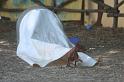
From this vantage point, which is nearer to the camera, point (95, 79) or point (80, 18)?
point (95, 79)

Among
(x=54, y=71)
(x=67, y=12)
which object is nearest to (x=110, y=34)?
(x=67, y=12)

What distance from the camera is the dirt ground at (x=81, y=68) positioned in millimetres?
9008

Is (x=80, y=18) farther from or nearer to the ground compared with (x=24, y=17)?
nearer to the ground

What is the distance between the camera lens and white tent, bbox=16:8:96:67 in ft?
33.0

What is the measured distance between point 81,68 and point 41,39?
113cm

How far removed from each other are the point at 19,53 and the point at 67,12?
18.5ft

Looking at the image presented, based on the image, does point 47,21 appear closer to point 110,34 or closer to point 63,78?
point 63,78

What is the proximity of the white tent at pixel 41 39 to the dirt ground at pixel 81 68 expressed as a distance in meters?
0.23

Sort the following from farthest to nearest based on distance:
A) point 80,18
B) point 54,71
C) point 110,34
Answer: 1. point 80,18
2. point 110,34
3. point 54,71

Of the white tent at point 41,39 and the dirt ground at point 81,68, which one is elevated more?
the white tent at point 41,39

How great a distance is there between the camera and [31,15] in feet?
35.6

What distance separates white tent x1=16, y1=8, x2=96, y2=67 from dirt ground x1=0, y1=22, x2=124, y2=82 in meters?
0.23

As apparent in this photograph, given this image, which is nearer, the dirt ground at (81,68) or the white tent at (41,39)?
the dirt ground at (81,68)

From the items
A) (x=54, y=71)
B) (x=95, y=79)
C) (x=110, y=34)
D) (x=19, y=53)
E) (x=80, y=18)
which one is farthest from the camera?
(x=80, y=18)
